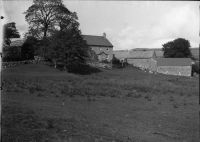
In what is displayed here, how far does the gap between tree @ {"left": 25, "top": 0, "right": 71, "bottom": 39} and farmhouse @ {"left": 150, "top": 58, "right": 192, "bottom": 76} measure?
206ft

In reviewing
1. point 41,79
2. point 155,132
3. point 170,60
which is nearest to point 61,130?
point 155,132

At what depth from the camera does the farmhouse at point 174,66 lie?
70.6 metres

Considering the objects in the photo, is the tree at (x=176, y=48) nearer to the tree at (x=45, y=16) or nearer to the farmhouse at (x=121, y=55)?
the farmhouse at (x=121, y=55)

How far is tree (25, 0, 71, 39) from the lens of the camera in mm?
6999

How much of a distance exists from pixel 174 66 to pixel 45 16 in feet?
225

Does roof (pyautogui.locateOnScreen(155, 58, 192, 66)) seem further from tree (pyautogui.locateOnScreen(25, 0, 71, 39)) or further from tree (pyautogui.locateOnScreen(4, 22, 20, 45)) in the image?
tree (pyautogui.locateOnScreen(4, 22, 20, 45))

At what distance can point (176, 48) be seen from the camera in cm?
8512

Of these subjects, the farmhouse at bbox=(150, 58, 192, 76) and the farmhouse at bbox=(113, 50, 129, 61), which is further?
the farmhouse at bbox=(150, 58, 192, 76)

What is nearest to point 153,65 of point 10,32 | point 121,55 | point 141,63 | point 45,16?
point 141,63

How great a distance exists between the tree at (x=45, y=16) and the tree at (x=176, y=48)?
75.9m

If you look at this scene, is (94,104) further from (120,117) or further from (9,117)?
(9,117)

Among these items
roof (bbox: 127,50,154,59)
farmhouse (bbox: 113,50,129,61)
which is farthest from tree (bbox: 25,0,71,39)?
roof (bbox: 127,50,154,59)

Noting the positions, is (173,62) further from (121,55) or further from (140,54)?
(121,55)

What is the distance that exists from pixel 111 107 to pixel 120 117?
2.57m
